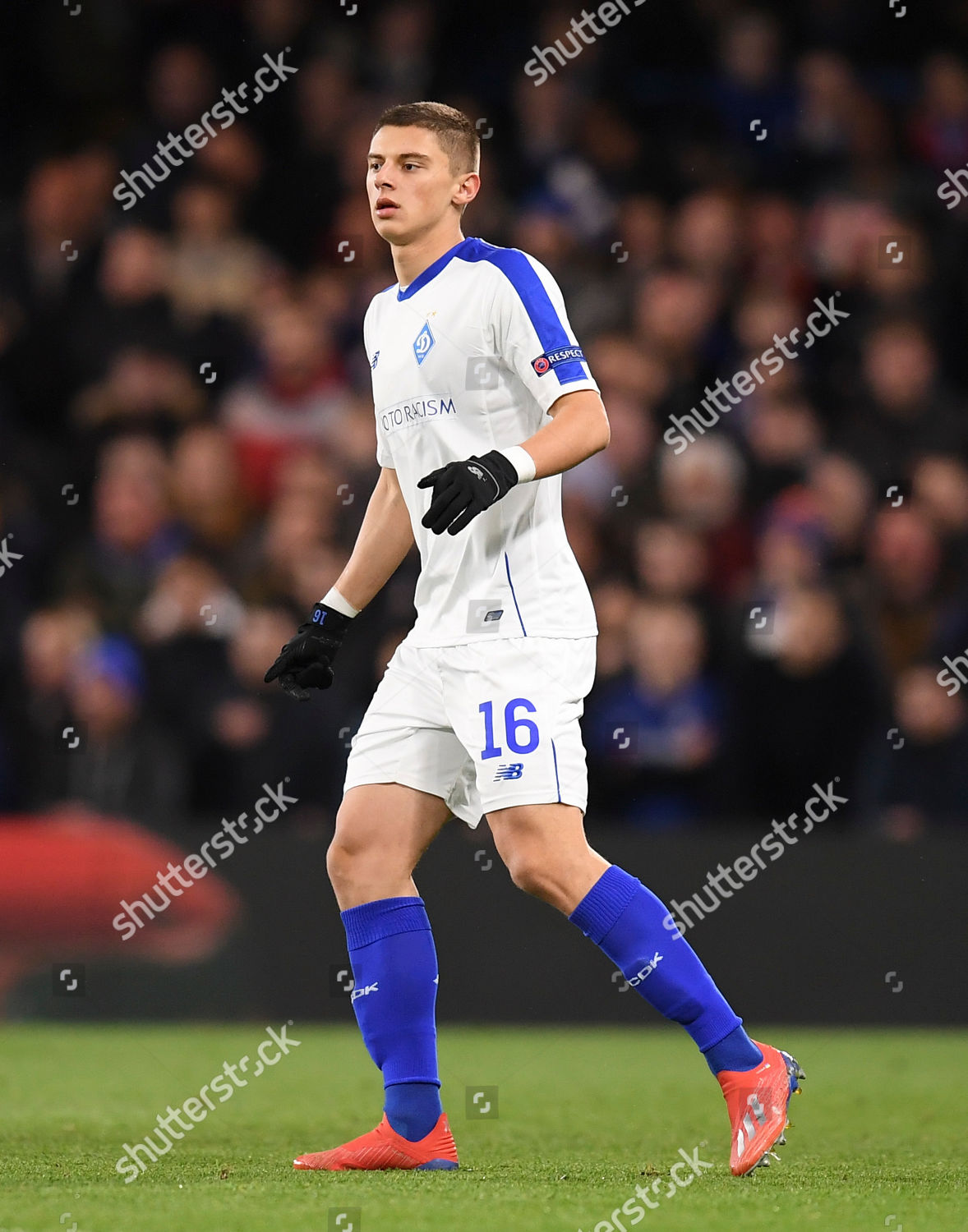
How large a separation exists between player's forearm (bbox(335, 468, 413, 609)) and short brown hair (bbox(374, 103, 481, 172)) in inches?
30.6

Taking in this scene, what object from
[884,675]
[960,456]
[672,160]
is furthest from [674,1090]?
[672,160]

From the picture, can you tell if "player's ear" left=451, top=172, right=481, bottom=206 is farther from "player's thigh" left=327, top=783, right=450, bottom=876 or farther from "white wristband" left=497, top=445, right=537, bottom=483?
"player's thigh" left=327, top=783, right=450, bottom=876

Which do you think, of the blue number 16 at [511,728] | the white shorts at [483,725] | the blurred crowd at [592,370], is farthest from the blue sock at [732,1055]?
the blurred crowd at [592,370]

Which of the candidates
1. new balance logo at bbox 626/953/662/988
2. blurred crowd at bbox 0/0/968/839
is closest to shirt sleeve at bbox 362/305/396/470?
new balance logo at bbox 626/953/662/988

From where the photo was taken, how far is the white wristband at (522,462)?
3.89m

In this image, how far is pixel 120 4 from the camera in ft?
36.9

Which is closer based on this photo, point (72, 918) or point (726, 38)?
point (72, 918)

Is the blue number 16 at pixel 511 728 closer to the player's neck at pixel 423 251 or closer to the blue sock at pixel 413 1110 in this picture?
the blue sock at pixel 413 1110

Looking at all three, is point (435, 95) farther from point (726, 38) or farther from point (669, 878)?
point (669, 878)

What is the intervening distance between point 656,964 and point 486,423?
125 cm

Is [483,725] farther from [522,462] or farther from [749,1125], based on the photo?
[749,1125]

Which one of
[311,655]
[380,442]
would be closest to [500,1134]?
[311,655]

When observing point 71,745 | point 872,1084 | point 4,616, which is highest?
point 4,616

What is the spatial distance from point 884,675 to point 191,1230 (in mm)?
5124
